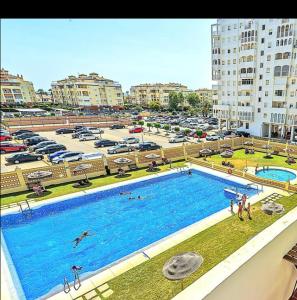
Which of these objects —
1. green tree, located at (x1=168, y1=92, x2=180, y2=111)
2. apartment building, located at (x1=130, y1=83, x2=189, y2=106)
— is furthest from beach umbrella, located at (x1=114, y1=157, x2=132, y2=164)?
apartment building, located at (x1=130, y1=83, x2=189, y2=106)

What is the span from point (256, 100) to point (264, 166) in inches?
952

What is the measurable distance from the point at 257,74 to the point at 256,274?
43012mm

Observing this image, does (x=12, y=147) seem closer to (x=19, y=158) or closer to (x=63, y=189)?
(x=19, y=158)

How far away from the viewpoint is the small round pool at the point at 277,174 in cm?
2332

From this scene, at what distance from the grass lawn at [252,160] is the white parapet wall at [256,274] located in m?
14.7

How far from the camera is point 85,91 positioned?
237 ft

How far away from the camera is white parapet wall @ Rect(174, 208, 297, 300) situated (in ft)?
29.5

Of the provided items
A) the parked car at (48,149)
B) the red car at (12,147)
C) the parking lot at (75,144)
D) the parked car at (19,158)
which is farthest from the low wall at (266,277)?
the red car at (12,147)

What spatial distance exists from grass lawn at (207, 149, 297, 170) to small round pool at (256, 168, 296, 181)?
167 centimetres

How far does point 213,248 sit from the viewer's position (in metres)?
12.0

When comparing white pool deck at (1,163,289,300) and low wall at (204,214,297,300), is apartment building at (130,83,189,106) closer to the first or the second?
white pool deck at (1,163,289,300)

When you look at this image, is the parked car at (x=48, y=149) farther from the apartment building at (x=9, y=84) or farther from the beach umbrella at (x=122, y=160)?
the apartment building at (x=9, y=84)
